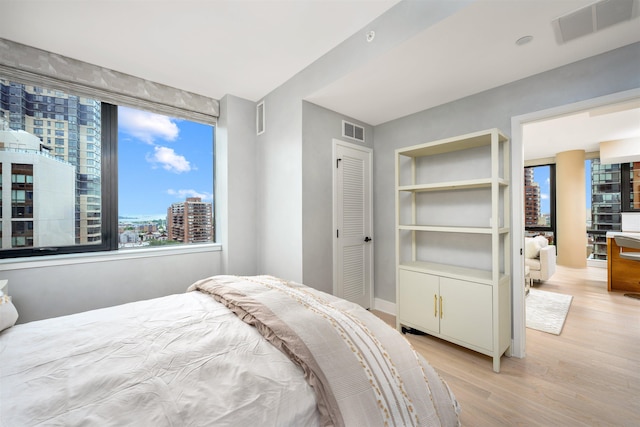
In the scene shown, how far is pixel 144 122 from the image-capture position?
3.02 m

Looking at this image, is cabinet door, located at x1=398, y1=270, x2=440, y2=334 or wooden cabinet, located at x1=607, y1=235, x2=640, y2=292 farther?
wooden cabinet, located at x1=607, y1=235, x2=640, y2=292

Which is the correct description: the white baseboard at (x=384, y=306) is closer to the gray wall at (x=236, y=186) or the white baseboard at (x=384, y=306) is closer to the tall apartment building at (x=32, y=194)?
the gray wall at (x=236, y=186)

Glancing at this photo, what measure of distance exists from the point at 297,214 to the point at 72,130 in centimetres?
234

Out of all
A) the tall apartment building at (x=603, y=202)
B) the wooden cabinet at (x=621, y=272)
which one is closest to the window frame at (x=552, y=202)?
the tall apartment building at (x=603, y=202)

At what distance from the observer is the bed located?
87cm

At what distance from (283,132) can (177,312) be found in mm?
2109

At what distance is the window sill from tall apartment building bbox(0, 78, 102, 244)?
266 millimetres

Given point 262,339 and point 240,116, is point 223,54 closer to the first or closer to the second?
point 240,116

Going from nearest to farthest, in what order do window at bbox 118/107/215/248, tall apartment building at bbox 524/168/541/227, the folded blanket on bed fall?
the folded blanket on bed
window at bbox 118/107/215/248
tall apartment building at bbox 524/168/541/227

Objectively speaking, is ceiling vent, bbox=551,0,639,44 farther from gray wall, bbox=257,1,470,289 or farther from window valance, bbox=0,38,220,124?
window valance, bbox=0,38,220,124

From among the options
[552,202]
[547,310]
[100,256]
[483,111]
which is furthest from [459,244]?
[552,202]

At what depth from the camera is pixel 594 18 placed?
1.64 metres

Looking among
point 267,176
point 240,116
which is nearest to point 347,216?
point 267,176

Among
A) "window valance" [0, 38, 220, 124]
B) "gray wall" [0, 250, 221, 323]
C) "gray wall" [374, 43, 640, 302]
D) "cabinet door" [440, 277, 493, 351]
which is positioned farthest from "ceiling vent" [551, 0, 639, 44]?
"gray wall" [0, 250, 221, 323]
